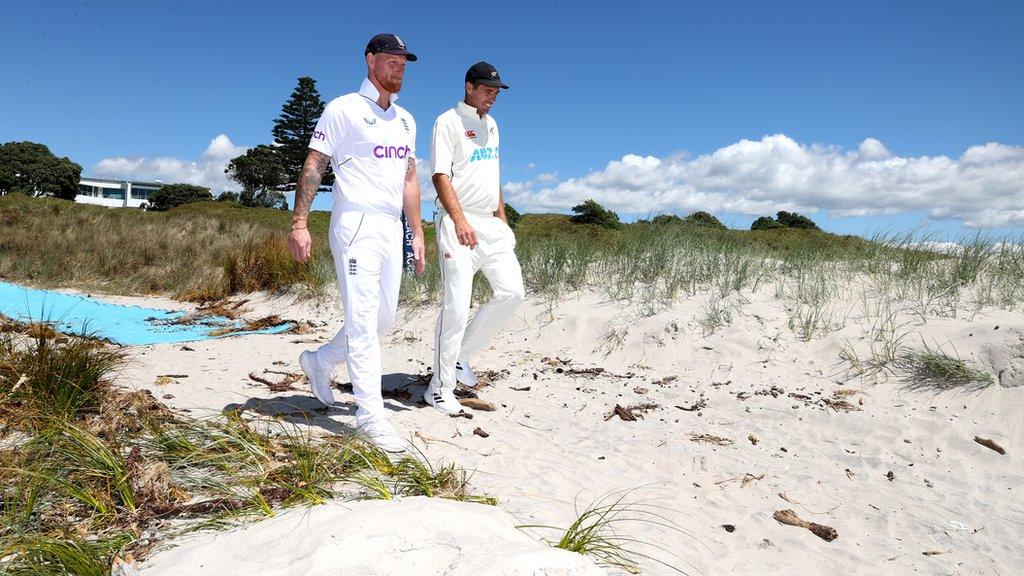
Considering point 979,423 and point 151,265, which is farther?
point 151,265

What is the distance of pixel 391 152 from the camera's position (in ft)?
12.7

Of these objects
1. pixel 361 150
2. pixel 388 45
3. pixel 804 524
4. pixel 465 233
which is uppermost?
pixel 388 45

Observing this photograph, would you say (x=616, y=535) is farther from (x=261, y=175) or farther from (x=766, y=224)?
(x=261, y=175)

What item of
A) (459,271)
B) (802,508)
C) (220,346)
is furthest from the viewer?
(220,346)

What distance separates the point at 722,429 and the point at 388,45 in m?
3.34

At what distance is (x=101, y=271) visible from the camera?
13.2m

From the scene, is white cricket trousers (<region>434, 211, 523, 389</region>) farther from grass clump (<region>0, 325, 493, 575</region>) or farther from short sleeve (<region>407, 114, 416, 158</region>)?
grass clump (<region>0, 325, 493, 575</region>)

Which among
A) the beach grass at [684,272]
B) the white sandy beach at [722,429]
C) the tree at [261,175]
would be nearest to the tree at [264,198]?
the tree at [261,175]

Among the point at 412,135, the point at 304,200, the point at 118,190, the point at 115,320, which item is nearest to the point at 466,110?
the point at 412,135

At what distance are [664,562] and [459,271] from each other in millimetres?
2439

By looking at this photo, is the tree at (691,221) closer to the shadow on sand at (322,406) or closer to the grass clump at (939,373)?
the grass clump at (939,373)

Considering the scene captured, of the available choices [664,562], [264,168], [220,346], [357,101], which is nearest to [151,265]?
[220,346]

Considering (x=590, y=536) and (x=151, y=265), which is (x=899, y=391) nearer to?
(x=590, y=536)

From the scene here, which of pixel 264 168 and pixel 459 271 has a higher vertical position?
pixel 264 168
